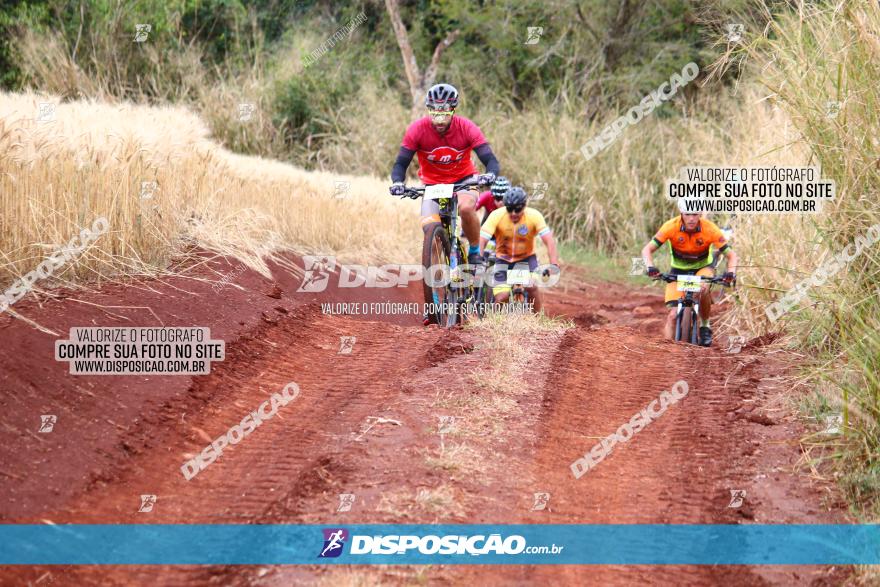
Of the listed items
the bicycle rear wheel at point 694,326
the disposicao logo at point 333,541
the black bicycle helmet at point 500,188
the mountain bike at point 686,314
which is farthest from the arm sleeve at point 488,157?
the disposicao logo at point 333,541

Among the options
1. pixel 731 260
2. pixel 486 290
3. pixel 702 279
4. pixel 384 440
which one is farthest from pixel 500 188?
pixel 384 440

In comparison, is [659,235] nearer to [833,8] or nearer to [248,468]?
[833,8]

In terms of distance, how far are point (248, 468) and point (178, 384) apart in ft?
5.16

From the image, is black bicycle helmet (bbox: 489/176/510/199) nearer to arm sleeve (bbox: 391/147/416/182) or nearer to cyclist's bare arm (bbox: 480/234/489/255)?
cyclist's bare arm (bbox: 480/234/489/255)

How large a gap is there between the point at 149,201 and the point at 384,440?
4562 mm

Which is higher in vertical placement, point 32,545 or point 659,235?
point 659,235

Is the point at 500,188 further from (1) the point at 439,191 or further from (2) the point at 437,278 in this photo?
(2) the point at 437,278

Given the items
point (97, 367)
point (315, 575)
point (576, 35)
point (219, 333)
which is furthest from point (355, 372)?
point (576, 35)

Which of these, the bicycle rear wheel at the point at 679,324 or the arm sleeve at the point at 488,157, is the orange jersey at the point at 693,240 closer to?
the bicycle rear wheel at the point at 679,324

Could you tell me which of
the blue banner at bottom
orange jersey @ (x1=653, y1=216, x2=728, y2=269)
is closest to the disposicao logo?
the blue banner at bottom

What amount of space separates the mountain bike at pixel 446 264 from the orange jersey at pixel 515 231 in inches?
33.5

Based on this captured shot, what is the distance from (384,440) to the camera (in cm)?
672

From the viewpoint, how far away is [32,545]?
516cm

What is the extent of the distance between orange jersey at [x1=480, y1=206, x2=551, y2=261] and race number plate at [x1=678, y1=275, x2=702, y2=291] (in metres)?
1.55
